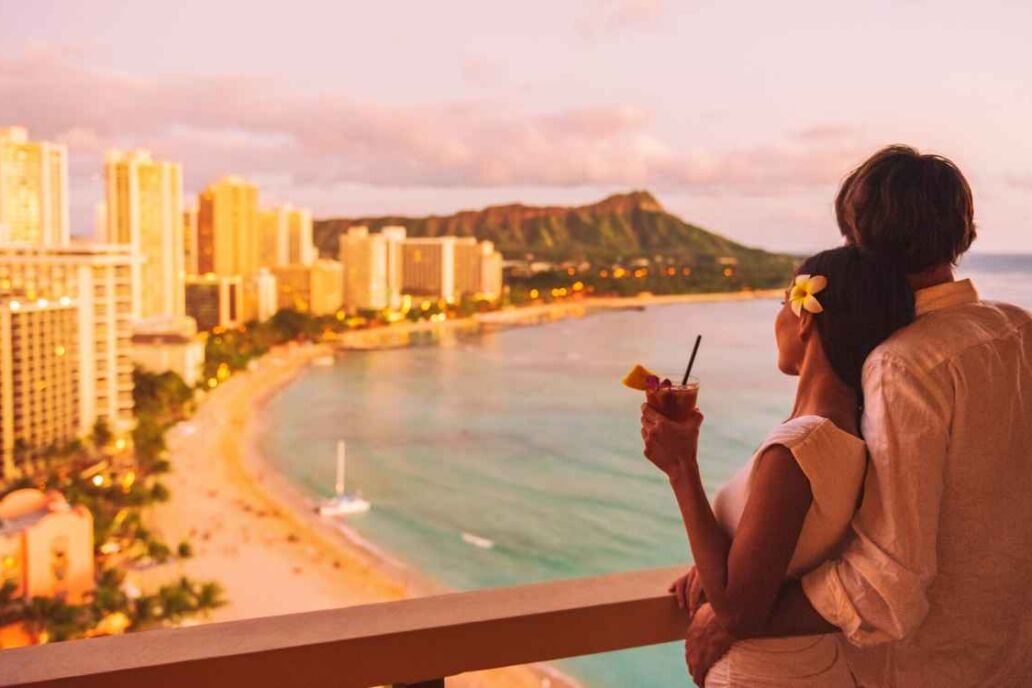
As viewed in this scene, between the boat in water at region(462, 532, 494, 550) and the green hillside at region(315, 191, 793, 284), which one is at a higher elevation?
the green hillside at region(315, 191, 793, 284)

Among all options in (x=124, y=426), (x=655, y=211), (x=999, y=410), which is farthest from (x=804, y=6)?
(x=124, y=426)

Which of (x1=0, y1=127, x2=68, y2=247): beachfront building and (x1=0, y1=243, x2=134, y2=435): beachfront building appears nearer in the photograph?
(x1=0, y1=127, x2=68, y2=247): beachfront building

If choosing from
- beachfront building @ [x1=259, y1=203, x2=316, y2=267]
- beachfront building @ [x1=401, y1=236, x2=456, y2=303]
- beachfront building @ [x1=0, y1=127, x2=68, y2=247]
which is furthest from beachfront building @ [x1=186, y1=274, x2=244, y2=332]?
beachfront building @ [x1=0, y1=127, x2=68, y2=247]

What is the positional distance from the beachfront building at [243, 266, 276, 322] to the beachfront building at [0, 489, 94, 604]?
926cm

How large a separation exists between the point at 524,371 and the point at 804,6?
25.7 metres

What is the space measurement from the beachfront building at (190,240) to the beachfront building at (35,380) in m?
4.83

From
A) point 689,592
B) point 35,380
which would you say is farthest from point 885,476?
point 35,380

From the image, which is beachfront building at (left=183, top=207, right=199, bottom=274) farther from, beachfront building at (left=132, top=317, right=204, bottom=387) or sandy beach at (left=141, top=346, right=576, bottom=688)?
sandy beach at (left=141, top=346, right=576, bottom=688)

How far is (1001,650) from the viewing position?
906 mm

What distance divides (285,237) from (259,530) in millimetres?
9977

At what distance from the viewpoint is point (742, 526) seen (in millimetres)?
816

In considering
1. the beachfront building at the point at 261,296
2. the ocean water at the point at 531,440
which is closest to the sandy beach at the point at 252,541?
the ocean water at the point at 531,440

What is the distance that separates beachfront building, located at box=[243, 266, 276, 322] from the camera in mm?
25500

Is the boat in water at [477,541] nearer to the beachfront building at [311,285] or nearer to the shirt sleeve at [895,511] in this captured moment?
the beachfront building at [311,285]
